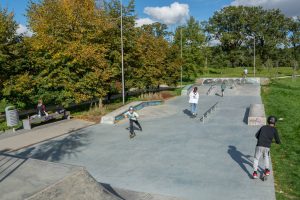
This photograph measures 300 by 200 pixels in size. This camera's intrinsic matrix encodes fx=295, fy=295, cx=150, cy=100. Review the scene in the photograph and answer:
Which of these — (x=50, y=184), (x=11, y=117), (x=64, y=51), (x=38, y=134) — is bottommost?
(x=38, y=134)

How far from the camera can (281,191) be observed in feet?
23.5

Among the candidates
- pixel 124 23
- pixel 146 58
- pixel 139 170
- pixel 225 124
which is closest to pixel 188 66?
pixel 146 58

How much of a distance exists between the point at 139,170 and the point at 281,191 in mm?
3872

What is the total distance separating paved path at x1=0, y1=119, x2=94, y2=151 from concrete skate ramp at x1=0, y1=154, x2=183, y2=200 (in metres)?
4.35

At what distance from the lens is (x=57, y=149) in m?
11.2

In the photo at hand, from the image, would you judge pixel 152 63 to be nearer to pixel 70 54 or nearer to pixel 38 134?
pixel 70 54

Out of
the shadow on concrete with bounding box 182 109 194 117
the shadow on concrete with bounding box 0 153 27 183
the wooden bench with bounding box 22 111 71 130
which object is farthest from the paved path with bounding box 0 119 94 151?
the shadow on concrete with bounding box 182 109 194 117

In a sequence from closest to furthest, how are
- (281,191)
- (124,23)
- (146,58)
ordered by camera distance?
(281,191)
(124,23)
(146,58)

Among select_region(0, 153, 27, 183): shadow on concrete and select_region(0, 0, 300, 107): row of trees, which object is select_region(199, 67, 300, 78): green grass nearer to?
select_region(0, 0, 300, 107): row of trees

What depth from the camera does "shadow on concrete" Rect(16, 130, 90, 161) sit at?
1045 cm

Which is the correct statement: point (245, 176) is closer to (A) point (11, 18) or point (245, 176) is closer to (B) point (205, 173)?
(B) point (205, 173)

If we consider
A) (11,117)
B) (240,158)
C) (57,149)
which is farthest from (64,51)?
(240,158)

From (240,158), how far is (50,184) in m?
6.10

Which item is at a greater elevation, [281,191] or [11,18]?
[11,18]
